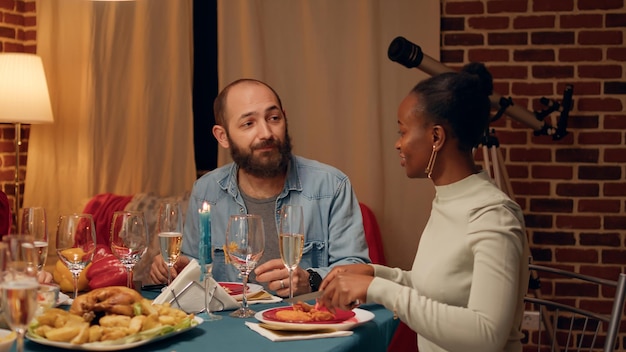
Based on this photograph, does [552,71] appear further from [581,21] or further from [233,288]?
[233,288]

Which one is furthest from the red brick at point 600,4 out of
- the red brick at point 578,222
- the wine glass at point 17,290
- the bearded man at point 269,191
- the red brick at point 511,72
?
the wine glass at point 17,290

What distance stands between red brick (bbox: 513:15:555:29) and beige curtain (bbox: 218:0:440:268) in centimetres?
36

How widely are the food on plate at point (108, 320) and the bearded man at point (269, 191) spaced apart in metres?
0.87

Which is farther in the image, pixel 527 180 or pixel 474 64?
pixel 527 180

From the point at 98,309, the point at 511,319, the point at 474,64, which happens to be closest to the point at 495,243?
the point at 511,319

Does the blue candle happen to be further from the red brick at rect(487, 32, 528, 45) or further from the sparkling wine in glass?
the red brick at rect(487, 32, 528, 45)

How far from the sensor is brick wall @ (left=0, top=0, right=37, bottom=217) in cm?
423

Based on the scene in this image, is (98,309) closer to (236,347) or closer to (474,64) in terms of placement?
(236,347)

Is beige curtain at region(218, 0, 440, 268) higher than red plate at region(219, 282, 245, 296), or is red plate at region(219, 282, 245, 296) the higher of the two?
beige curtain at region(218, 0, 440, 268)

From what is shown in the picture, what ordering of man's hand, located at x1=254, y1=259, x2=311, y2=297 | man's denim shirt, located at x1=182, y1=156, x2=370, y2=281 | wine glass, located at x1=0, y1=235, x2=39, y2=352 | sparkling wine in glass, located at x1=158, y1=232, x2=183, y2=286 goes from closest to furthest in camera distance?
wine glass, located at x1=0, y1=235, x2=39, y2=352, sparkling wine in glass, located at x1=158, y1=232, x2=183, y2=286, man's hand, located at x1=254, y1=259, x2=311, y2=297, man's denim shirt, located at x1=182, y1=156, x2=370, y2=281

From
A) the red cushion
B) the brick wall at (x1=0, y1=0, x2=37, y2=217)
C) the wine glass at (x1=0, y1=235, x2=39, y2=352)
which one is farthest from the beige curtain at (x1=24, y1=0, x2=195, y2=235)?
the wine glass at (x1=0, y1=235, x2=39, y2=352)

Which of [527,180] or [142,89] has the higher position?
[142,89]

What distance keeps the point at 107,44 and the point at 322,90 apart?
1.19 metres

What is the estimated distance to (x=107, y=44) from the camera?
412 centimetres
